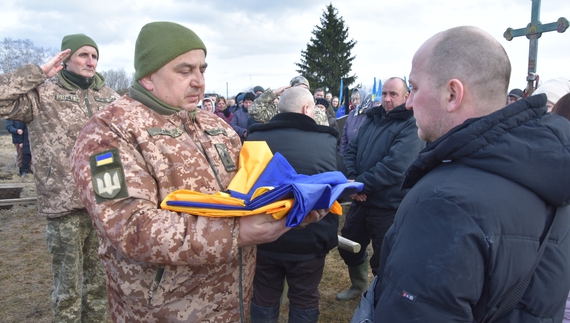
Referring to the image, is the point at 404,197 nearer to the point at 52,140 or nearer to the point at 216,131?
the point at 216,131

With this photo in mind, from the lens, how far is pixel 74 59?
3.38m

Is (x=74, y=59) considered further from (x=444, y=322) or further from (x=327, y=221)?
(x=444, y=322)

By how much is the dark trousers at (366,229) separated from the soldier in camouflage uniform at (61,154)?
8.75 ft

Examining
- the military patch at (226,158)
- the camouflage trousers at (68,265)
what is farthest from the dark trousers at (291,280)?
the camouflage trousers at (68,265)

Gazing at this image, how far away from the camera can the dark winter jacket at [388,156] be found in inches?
149

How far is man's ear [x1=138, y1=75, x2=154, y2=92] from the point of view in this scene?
6.11 feet

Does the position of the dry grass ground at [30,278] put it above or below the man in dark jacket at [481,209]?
below

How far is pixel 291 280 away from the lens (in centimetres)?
327

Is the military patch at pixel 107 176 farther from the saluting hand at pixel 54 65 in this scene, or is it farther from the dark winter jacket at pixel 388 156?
the dark winter jacket at pixel 388 156

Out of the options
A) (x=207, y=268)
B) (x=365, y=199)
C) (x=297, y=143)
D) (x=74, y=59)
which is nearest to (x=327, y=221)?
(x=297, y=143)

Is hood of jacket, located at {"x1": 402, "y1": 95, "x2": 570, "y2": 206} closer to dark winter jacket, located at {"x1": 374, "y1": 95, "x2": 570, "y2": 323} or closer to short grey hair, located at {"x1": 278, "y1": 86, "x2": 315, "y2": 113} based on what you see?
dark winter jacket, located at {"x1": 374, "y1": 95, "x2": 570, "y2": 323}

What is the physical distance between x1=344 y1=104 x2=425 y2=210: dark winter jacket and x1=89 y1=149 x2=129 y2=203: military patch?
8.86 feet

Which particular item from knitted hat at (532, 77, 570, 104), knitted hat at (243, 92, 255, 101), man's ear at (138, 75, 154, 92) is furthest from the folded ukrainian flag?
knitted hat at (243, 92, 255, 101)

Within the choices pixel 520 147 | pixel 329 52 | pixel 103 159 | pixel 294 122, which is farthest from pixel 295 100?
pixel 329 52
